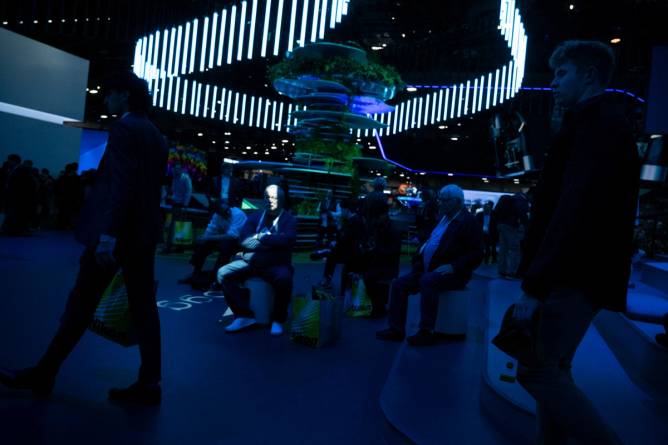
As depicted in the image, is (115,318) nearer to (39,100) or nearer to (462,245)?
(462,245)

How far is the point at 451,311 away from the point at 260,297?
1.68m

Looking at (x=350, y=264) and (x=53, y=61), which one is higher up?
(x=53, y=61)

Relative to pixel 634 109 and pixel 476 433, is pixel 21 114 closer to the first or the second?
pixel 634 109

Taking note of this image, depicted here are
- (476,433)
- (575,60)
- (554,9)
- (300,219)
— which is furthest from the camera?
(554,9)

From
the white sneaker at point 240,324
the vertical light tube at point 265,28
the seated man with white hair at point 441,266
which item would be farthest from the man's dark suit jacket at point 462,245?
the vertical light tube at point 265,28

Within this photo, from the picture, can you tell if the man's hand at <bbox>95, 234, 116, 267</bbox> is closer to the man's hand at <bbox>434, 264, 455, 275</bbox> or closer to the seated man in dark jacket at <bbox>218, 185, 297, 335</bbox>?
the seated man in dark jacket at <bbox>218, 185, 297, 335</bbox>

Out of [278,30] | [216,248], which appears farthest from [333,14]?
[216,248]

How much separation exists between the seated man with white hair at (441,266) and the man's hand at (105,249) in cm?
279

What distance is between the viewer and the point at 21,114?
15.4m

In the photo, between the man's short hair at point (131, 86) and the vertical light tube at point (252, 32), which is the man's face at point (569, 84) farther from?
the vertical light tube at point (252, 32)

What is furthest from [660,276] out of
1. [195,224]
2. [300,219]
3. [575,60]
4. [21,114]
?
[21,114]

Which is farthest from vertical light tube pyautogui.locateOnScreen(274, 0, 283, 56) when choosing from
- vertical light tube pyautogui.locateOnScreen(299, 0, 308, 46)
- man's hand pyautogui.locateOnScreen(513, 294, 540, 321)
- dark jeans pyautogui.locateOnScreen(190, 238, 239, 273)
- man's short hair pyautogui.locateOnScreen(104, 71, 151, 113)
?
man's hand pyautogui.locateOnScreen(513, 294, 540, 321)

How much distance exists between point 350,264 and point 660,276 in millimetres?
3124

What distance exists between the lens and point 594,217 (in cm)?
167
